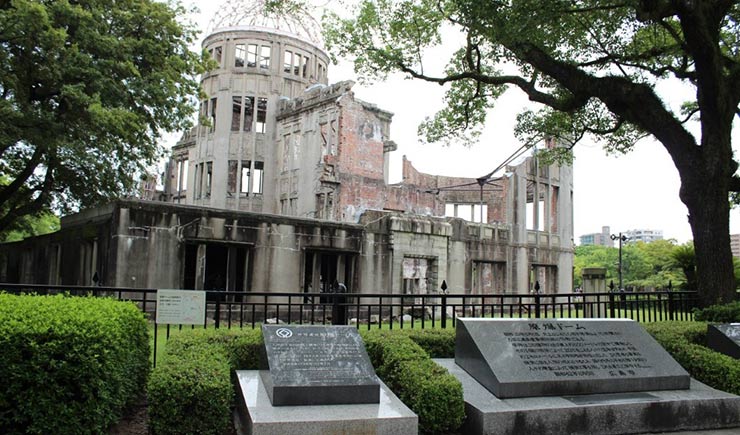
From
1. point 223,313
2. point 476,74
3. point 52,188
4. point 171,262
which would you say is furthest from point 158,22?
point 476,74

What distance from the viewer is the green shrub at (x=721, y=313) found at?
456 inches

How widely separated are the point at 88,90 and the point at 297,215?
18.3 meters

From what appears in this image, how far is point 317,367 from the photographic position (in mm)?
7250

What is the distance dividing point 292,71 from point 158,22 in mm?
21458

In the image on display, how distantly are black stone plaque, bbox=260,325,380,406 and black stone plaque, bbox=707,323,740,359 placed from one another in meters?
6.39

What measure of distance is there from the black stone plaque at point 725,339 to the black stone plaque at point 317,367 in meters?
6.39

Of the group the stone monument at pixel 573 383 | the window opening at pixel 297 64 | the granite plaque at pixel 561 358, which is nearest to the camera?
the stone monument at pixel 573 383

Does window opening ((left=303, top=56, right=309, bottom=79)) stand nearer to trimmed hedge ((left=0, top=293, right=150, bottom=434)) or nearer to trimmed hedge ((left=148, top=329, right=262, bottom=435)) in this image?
trimmed hedge ((left=148, top=329, right=262, bottom=435))

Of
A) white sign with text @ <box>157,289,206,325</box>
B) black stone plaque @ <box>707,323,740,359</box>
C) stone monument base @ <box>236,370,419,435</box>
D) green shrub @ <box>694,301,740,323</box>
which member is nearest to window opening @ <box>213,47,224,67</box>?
white sign with text @ <box>157,289,206,325</box>

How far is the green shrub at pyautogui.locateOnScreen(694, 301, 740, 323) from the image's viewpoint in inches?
456

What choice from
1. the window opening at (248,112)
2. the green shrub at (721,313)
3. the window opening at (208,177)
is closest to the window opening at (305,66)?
the window opening at (248,112)

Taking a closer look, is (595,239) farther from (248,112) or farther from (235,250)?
(235,250)

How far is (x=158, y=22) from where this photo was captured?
21.7m

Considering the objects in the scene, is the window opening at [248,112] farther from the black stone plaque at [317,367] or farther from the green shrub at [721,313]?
the black stone plaque at [317,367]
